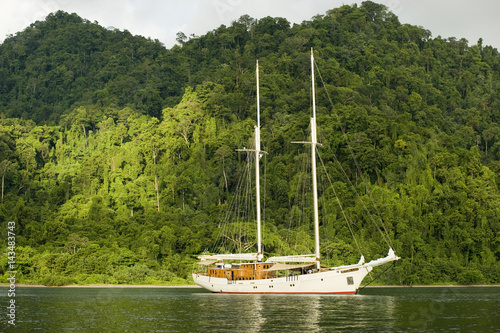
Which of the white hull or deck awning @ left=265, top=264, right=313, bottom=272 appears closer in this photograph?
the white hull

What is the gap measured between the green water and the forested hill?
24565 mm

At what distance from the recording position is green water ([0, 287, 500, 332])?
2891cm

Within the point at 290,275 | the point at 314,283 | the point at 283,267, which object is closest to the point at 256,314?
the point at 314,283

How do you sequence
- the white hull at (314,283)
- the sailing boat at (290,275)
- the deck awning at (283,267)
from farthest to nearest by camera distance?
the deck awning at (283,267) → the sailing boat at (290,275) → the white hull at (314,283)

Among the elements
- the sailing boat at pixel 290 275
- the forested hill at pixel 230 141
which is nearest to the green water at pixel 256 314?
the sailing boat at pixel 290 275

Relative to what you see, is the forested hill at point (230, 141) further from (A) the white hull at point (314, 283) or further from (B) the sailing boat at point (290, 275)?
(A) the white hull at point (314, 283)

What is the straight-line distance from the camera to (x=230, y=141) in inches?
3693

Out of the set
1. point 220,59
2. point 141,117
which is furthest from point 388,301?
point 220,59

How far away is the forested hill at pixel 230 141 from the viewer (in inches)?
2827

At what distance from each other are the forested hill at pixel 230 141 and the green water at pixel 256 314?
24565mm

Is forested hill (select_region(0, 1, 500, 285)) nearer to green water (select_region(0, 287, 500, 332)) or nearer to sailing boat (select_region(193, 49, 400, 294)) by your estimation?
sailing boat (select_region(193, 49, 400, 294))

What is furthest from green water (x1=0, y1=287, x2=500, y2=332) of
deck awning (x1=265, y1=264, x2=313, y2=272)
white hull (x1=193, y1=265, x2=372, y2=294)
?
deck awning (x1=265, y1=264, x2=313, y2=272)

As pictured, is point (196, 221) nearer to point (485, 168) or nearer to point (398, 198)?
point (398, 198)

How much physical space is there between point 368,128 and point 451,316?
5595 cm
